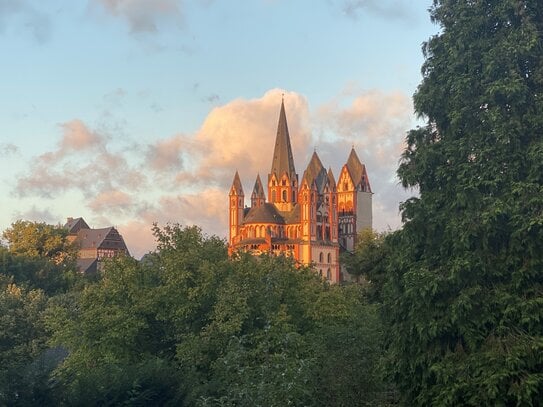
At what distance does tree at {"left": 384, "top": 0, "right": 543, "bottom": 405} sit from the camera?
16594 mm

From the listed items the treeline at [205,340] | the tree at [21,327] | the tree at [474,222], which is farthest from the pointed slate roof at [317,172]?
the tree at [474,222]

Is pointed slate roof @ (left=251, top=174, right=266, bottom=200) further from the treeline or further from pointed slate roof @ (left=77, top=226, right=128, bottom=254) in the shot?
the treeline

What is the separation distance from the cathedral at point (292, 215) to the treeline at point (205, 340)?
94279 mm

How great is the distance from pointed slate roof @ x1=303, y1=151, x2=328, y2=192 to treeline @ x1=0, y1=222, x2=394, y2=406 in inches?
4126

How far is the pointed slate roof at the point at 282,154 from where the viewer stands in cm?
13925

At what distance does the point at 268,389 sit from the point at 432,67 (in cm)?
920

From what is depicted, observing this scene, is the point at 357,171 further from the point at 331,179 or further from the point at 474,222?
the point at 474,222

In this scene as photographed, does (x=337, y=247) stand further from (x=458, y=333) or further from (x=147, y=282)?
(x=458, y=333)

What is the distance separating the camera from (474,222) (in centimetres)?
1727

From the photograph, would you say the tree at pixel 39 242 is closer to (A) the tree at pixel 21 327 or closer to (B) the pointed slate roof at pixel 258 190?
(A) the tree at pixel 21 327

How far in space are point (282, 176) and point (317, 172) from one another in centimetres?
943

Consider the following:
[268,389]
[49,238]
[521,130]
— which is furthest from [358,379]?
[49,238]

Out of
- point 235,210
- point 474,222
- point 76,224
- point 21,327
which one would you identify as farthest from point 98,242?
point 474,222

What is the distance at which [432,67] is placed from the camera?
1970 cm
